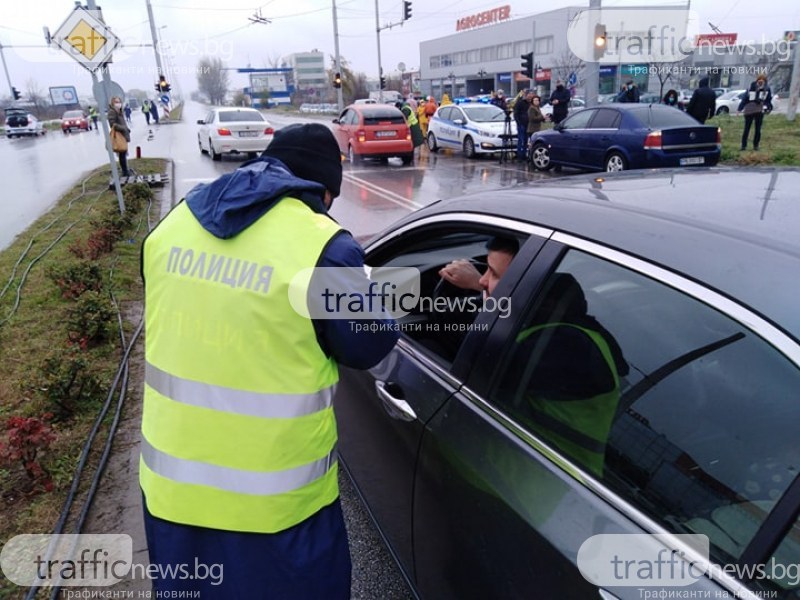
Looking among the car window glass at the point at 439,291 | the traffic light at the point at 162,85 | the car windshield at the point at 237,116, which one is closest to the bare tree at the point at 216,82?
the traffic light at the point at 162,85

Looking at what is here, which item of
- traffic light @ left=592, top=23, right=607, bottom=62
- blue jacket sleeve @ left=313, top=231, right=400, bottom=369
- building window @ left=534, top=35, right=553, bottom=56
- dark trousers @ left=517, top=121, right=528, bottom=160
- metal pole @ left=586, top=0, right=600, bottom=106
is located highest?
building window @ left=534, top=35, right=553, bottom=56

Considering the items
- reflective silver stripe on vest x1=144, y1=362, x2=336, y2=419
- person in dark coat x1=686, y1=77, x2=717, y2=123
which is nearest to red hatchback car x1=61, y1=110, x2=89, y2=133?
person in dark coat x1=686, y1=77, x2=717, y2=123

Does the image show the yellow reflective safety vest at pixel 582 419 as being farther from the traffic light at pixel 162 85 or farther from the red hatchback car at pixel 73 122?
the red hatchback car at pixel 73 122

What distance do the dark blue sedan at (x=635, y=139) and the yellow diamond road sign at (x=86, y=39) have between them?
932 centimetres

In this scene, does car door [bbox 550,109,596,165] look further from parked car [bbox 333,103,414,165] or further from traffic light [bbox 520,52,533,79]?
traffic light [bbox 520,52,533,79]

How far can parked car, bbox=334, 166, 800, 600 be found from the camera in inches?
43.1

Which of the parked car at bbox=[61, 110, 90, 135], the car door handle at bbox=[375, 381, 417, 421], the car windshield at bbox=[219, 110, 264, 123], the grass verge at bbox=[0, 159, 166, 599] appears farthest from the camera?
the parked car at bbox=[61, 110, 90, 135]

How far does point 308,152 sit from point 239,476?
996mm

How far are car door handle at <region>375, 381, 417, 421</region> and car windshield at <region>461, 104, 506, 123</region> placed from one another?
54.7 ft

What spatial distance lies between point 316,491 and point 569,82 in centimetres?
5015

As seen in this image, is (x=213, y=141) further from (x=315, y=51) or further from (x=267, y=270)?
(x=315, y=51)

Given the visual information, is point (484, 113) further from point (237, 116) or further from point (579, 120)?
point (237, 116)

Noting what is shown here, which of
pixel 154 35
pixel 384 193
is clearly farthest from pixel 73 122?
pixel 384 193

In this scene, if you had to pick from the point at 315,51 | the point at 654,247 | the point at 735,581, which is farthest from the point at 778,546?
the point at 315,51
